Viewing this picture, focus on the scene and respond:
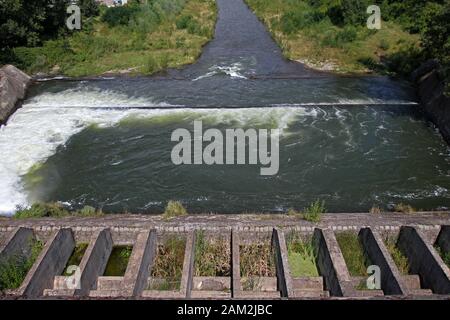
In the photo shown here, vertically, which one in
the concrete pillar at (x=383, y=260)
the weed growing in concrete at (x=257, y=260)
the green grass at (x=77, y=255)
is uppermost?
the concrete pillar at (x=383, y=260)

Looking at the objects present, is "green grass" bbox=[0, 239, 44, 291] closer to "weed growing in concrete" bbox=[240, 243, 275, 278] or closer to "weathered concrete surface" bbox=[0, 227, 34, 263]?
"weathered concrete surface" bbox=[0, 227, 34, 263]

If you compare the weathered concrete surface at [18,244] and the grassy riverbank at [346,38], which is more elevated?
the grassy riverbank at [346,38]

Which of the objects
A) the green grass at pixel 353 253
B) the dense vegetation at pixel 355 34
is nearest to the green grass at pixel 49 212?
the green grass at pixel 353 253

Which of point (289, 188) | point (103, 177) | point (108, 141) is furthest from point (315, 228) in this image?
point (108, 141)

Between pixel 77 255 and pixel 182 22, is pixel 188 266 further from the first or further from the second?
pixel 182 22

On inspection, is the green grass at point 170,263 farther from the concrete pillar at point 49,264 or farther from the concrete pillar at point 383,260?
the concrete pillar at point 383,260

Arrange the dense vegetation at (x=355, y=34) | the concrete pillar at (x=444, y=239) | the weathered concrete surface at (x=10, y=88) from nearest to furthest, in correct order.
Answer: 1. the concrete pillar at (x=444, y=239)
2. the weathered concrete surface at (x=10, y=88)
3. the dense vegetation at (x=355, y=34)

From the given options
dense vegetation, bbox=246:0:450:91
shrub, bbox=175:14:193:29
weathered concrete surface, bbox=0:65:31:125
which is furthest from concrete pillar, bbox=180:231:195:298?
shrub, bbox=175:14:193:29
